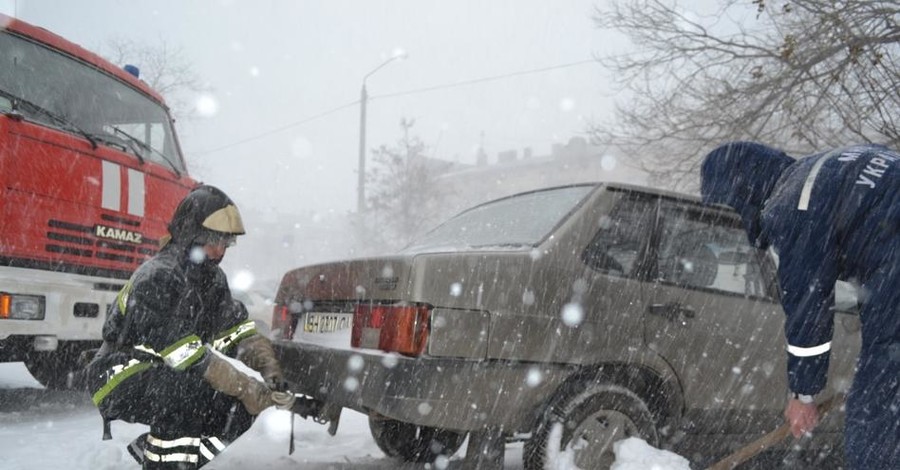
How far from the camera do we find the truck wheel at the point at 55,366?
5359 mm

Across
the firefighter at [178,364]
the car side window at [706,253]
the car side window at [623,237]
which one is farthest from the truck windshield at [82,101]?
the car side window at [706,253]

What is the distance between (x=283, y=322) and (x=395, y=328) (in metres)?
1.24

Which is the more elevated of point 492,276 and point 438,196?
point 438,196

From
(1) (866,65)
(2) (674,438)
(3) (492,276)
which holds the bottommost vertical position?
(2) (674,438)

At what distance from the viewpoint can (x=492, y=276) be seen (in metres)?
2.84

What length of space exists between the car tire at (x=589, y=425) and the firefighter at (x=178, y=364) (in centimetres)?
121

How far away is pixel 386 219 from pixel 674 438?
2562 cm

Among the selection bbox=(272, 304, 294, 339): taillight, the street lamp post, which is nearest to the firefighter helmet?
bbox=(272, 304, 294, 339): taillight

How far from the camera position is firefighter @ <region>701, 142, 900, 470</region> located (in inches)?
87.9

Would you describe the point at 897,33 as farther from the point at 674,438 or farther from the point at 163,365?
the point at 163,365

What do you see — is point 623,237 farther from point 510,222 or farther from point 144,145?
point 144,145

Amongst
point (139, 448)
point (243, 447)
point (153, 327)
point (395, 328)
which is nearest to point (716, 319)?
point (395, 328)

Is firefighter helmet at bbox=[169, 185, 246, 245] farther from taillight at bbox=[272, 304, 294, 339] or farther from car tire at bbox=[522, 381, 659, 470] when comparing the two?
car tire at bbox=[522, 381, 659, 470]

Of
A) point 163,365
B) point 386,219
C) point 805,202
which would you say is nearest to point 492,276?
point 805,202
